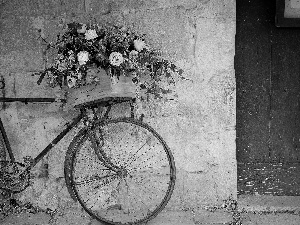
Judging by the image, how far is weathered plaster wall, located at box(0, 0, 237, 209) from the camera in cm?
468

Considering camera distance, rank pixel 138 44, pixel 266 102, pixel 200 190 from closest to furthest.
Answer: pixel 138 44, pixel 200 190, pixel 266 102

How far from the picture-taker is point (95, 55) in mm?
4203

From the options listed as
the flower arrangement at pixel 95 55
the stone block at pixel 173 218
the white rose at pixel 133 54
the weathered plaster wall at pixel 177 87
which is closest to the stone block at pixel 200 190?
the weathered plaster wall at pixel 177 87

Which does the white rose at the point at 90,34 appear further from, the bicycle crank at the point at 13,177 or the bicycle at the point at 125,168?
the bicycle crank at the point at 13,177

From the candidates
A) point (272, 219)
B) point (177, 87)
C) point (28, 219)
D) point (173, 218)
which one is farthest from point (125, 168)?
point (272, 219)

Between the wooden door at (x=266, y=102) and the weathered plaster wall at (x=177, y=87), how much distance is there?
0.91ft

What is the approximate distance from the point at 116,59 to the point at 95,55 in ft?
0.62

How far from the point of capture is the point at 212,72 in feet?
15.5

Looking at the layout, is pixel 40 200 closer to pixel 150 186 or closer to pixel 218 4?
pixel 150 186

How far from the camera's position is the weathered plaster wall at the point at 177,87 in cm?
468

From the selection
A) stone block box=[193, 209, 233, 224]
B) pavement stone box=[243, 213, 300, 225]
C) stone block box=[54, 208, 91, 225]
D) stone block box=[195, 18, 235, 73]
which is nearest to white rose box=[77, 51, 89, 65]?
stone block box=[195, 18, 235, 73]

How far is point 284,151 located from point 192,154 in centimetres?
92

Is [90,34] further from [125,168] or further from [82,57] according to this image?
[125,168]

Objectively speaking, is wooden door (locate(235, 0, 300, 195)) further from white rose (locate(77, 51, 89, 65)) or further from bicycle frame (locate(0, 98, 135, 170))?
white rose (locate(77, 51, 89, 65))
